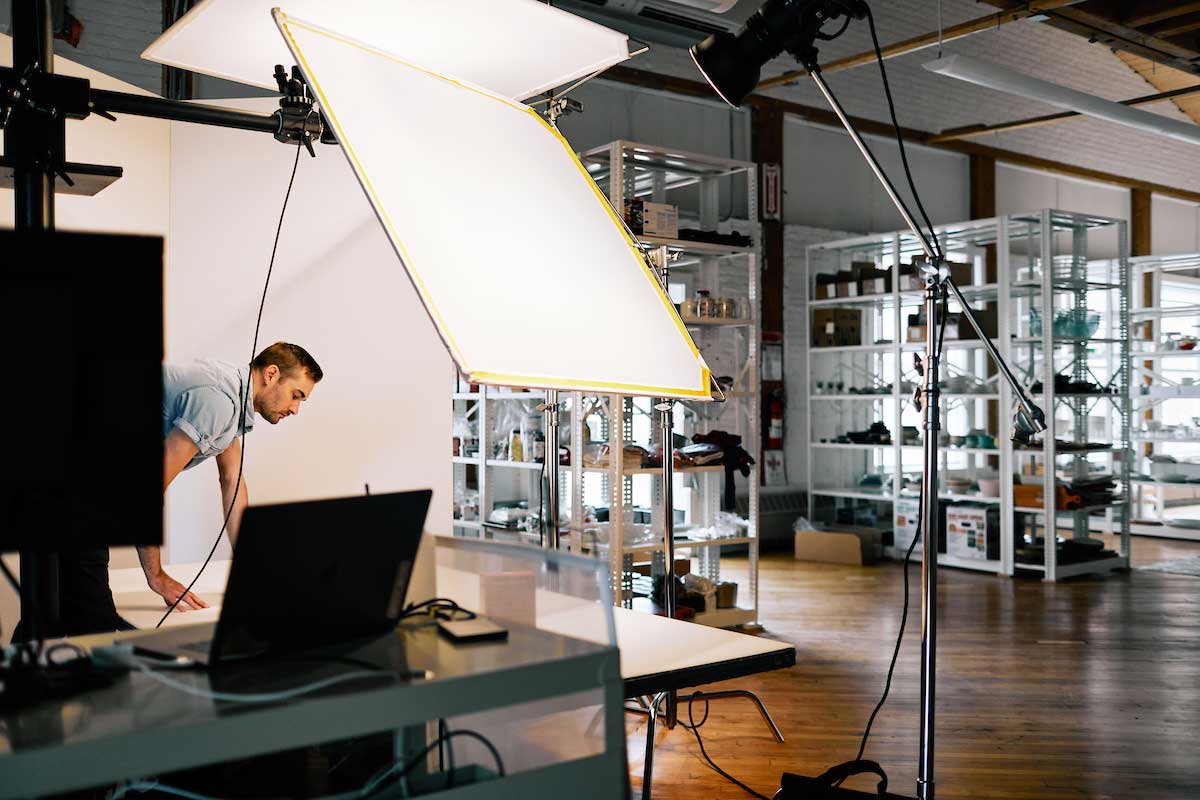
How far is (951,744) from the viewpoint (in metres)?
3.21

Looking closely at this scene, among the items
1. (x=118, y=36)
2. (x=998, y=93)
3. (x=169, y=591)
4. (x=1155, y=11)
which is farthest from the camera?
(x=998, y=93)

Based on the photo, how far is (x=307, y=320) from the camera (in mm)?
3590

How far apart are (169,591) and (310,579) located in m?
1.56

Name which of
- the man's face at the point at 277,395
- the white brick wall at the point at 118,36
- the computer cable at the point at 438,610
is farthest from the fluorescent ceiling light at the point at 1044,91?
the computer cable at the point at 438,610

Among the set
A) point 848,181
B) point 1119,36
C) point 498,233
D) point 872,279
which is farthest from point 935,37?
point 498,233

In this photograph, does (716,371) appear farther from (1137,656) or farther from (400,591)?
(400,591)

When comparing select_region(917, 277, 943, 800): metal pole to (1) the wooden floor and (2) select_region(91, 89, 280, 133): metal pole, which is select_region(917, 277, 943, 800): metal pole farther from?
(2) select_region(91, 89, 280, 133): metal pole

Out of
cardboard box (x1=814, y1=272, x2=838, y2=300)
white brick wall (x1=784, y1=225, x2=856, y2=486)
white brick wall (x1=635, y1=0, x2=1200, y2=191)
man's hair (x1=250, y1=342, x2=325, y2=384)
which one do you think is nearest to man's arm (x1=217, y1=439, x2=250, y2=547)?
man's hair (x1=250, y1=342, x2=325, y2=384)

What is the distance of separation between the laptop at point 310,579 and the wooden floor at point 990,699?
1.91 m

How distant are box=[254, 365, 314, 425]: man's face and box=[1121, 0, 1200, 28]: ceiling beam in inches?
198

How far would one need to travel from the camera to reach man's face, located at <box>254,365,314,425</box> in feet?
10.8

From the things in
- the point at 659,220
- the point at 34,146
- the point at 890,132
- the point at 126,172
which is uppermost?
the point at 890,132

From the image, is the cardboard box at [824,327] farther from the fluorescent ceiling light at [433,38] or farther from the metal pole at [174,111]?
the metal pole at [174,111]

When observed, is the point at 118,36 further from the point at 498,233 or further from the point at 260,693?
the point at 260,693
